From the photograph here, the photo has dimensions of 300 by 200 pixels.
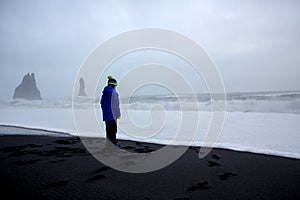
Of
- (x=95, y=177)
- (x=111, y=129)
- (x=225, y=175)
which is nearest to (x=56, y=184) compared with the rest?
(x=95, y=177)

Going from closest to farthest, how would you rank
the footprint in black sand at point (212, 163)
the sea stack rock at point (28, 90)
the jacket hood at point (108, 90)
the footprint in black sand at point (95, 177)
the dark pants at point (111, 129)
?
the footprint in black sand at point (95, 177), the footprint in black sand at point (212, 163), the jacket hood at point (108, 90), the dark pants at point (111, 129), the sea stack rock at point (28, 90)

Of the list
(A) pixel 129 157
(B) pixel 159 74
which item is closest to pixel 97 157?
(A) pixel 129 157

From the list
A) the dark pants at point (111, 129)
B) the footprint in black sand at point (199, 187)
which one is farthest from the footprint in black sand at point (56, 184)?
the dark pants at point (111, 129)

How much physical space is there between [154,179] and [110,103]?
7.93 ft

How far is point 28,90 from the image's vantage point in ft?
199

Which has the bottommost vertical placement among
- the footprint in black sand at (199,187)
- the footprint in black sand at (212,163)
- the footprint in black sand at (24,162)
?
the footprint in black sand at (212,163)

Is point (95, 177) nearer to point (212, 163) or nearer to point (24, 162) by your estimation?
point (24, 162)

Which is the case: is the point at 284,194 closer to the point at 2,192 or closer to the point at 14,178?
the point at 2,192

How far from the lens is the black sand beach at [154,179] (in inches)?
92.9

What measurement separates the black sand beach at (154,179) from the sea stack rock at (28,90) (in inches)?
2586

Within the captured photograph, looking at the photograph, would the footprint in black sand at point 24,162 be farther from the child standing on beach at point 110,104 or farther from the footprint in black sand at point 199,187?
the footprint in black sand at point 199,187

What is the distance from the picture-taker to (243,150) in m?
4.73

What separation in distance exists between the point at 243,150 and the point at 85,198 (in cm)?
394

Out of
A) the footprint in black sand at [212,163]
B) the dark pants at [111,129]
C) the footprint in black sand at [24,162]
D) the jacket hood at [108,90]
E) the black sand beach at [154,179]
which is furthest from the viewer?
the dark pants at [111,129]
